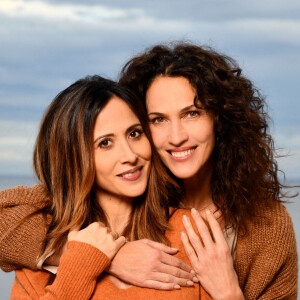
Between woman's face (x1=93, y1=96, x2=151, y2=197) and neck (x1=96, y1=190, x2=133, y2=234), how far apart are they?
90 mm

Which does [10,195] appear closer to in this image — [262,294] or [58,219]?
[58,219]

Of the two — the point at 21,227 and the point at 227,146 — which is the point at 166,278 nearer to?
the point at 21,227

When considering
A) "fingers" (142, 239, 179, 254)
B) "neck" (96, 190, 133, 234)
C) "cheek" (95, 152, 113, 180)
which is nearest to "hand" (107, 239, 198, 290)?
"fingers" (142, 239, 179, 254)

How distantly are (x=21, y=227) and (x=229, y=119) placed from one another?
1.21 metres

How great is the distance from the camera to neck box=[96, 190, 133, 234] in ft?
8.98

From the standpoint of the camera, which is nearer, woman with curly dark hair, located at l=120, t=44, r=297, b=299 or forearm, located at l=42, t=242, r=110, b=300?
forearm, located at l=42, t=242, r=110, b=300

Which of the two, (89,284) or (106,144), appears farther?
(106,144)

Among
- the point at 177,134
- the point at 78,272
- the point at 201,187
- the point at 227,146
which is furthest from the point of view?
the point at 201,187

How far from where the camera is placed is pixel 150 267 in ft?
7.84

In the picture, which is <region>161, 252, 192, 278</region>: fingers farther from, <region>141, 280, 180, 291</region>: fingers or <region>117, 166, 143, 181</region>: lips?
<region>117, 166, 143, 181</region>: lips

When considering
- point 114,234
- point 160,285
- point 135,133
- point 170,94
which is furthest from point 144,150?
point 160,285

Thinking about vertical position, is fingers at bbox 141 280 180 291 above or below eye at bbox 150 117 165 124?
below

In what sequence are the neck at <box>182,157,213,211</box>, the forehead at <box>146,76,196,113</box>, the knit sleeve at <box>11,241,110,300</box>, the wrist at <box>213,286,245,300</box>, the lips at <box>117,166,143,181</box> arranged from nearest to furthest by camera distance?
the knit sleeve at <box>11,241,110,300</box> < the wrist at <box>213,286,245,300</box> < the lips at <box>117,166,143,181</box> < the forehead at <box>146,76,196,113</box> < the neck at <box>182,157,213,211</box>

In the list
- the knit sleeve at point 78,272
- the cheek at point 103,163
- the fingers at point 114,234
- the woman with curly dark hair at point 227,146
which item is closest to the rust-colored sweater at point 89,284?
the knit sleeve at point 78,272
